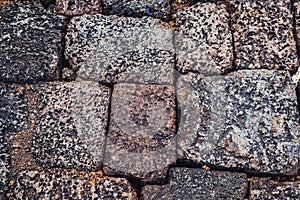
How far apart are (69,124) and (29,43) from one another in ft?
1.80

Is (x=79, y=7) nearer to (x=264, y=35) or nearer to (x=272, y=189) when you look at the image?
(x=264, y=35)

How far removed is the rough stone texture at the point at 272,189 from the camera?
238 cm

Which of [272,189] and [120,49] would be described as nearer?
[272,189]

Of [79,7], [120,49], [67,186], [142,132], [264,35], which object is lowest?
[67,186]

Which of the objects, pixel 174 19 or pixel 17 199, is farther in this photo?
pixel 174 19

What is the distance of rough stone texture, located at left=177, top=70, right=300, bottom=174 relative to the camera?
242 centimetres

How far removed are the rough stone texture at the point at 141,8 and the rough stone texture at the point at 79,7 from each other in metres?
0.07

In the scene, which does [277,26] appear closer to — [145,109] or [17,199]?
[145,109]

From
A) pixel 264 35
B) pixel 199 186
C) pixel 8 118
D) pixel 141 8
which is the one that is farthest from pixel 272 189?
pixel 8 118

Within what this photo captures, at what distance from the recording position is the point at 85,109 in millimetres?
2516

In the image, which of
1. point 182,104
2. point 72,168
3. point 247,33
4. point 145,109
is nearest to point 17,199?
point 72,168

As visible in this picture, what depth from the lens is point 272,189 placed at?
7.89 feet

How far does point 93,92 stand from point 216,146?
2.37 feet

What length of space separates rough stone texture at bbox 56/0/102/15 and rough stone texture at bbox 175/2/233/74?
488 millimetres
